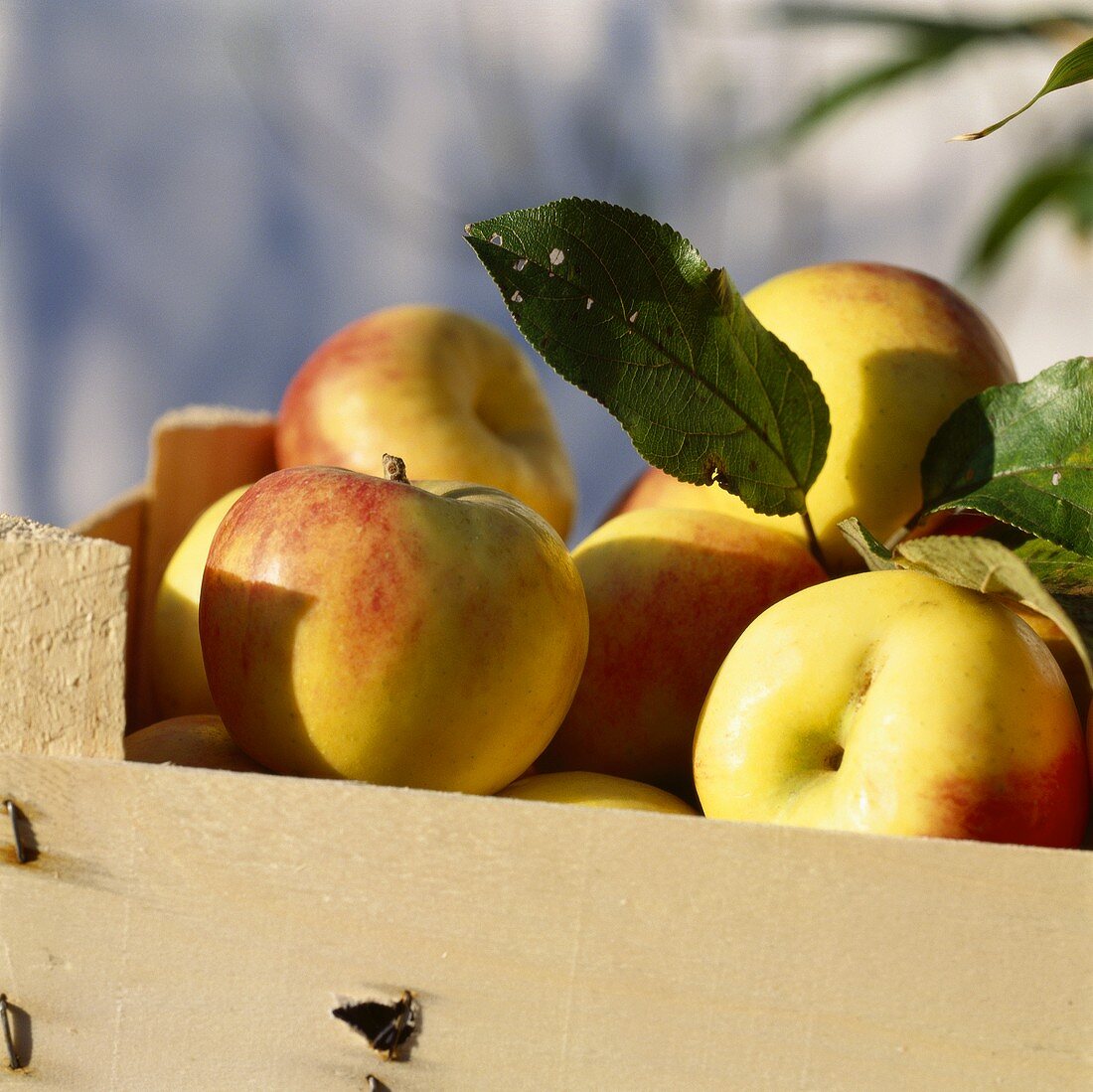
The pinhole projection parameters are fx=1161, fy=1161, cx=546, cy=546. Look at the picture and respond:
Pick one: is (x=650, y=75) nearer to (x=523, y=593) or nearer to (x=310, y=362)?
(x=310, y=362)

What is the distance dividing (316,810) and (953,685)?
9.2 inches

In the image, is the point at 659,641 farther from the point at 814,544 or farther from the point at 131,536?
the point at 131,536

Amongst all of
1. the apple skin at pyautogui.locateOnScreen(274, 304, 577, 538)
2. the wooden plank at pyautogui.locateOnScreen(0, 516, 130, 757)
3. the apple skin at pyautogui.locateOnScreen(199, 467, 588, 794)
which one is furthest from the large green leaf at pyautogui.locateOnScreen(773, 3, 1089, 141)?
the wooden plank at pyautogui.locateOnScreen(0, 516, 130, 757)

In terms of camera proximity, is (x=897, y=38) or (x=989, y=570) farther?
(x=897, y=38)

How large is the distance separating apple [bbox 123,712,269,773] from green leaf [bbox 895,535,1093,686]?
11.8 inches

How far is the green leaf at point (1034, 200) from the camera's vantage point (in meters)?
1.38

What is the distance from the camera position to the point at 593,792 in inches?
19.8

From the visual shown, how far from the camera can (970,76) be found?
7.91 ft

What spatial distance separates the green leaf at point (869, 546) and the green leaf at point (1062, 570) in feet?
0.18

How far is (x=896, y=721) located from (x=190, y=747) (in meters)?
0.31

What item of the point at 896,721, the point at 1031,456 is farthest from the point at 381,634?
the point at 1031,456

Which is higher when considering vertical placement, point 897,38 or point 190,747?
point 897,38

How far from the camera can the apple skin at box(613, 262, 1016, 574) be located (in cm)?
62

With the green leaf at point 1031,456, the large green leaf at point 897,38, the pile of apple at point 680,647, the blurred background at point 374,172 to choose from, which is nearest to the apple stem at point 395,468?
the pile of apple at point 680,647
